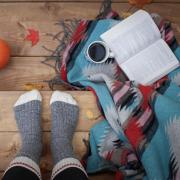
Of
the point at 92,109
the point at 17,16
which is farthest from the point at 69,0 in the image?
the point at 92,109

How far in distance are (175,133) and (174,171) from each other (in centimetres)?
10

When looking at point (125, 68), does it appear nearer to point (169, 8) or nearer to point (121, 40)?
point (121, 40)

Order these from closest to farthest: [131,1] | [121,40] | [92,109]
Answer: [92,109]
[121,40]
[131,1]

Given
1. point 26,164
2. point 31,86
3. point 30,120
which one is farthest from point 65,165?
point 31,86

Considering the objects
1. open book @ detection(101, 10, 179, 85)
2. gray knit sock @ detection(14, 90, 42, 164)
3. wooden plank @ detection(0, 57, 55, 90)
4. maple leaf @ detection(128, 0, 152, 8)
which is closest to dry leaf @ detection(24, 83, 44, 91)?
wooden plank @ detection(0, 57, 55, 90)

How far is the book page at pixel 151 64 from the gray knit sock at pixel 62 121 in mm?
216

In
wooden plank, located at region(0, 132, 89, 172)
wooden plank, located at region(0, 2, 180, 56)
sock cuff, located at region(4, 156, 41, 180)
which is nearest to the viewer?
sock cuff, located at region(4, 156, 41, 180)

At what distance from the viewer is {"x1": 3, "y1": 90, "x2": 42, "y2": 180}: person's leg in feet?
3.06

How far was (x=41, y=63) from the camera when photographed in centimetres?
122

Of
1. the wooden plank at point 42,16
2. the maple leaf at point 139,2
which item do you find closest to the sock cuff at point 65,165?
the wooden plank at point 42,16

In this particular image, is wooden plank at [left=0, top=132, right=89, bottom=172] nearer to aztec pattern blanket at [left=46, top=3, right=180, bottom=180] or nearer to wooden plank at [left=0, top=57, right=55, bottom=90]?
aztec pattern blanket at [left=46, top=3, right=180, bottom=180]

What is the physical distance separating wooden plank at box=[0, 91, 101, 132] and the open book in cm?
17

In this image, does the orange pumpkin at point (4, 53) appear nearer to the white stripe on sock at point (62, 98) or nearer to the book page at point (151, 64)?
the white stripe on sock at point (62, 98)

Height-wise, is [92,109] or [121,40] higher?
[121,40]
